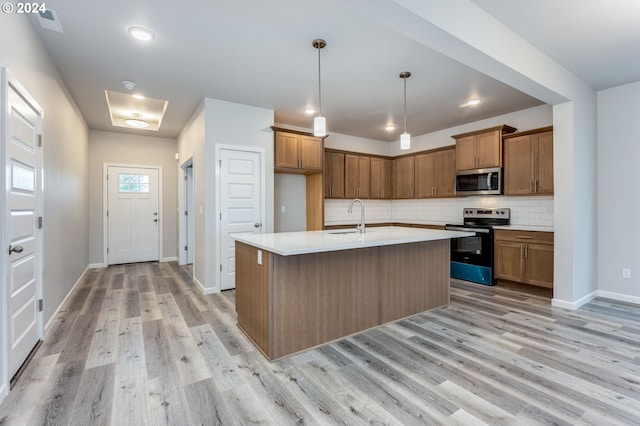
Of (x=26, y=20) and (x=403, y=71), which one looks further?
(x=403, y=71)

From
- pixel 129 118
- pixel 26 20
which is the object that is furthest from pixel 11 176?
pixel 129 118

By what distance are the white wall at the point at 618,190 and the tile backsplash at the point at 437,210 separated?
672 millimetres

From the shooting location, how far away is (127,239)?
250 inches

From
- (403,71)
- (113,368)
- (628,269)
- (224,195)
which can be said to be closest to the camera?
(113,368)

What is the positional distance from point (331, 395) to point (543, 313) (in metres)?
2.85

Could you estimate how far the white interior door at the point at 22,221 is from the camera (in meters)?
2.09

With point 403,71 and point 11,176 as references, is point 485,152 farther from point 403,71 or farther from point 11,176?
point 11,176

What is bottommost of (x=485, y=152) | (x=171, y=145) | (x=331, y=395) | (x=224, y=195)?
(x=331, y=395)

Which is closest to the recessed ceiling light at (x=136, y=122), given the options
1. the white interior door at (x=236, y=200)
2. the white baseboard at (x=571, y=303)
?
the white interior door at (x=236, y=200)

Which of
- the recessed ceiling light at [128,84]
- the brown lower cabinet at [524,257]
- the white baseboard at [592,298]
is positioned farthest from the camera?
the brown lower cabinet at [524,257]

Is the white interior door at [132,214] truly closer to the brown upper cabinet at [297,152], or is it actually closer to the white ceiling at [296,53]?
the white ceiling at [296,53]

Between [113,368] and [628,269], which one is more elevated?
[628,269]

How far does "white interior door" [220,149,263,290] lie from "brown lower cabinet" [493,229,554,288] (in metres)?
3.62

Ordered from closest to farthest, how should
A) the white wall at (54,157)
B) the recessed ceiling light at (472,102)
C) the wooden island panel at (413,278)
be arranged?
the white wall at (54,157) < the wooden island panel at (413,278) < the recessed ceiling light at (472,102)
